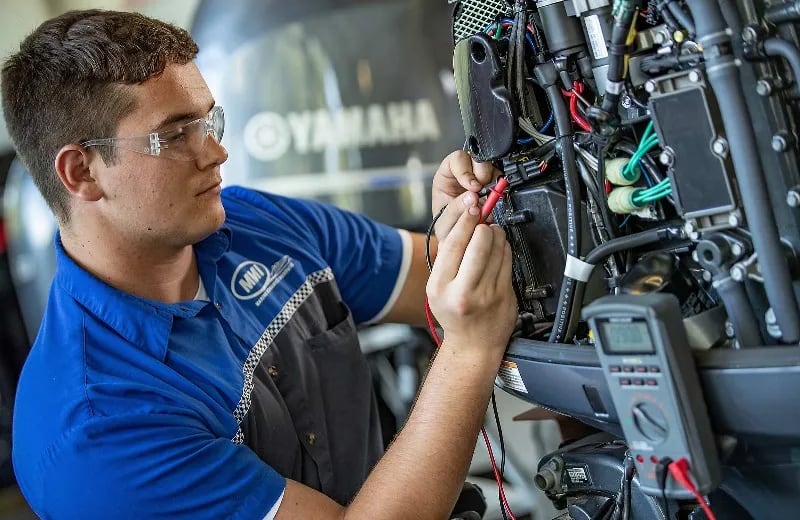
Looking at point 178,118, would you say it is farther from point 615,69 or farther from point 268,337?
point 615,69

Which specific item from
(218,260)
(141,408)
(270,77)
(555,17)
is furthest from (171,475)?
(270,77)

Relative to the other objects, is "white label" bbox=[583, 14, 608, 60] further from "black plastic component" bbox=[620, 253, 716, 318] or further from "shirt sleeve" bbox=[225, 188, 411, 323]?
"shirt sleeve" bbox=[225, 188, 411, 323]

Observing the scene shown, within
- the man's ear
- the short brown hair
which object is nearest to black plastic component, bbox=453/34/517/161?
the short brown hair

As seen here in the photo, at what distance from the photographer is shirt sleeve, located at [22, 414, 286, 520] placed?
144 centimetres

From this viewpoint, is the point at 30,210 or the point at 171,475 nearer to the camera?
the point at 171,475

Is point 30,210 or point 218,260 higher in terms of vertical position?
point 30,210

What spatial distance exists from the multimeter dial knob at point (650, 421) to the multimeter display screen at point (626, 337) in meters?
0.07

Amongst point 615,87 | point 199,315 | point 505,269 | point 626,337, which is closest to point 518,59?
point 615,87

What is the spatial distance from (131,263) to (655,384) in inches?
41.7

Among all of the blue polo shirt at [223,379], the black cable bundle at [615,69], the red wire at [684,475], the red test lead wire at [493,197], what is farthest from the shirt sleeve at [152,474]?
the black cable bundle at [615,69]

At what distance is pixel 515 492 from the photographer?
10.4 feet

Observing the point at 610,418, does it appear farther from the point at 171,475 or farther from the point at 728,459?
the point at 171,475

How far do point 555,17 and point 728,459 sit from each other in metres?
0.61

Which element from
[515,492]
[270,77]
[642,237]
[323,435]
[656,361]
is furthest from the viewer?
[270,77]
